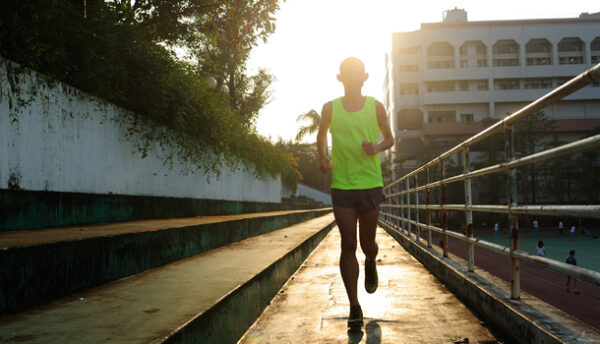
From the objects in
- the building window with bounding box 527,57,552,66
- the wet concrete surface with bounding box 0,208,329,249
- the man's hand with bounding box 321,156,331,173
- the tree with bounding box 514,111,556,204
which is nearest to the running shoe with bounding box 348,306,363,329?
the man's hand with bounding box 321,156,331,173

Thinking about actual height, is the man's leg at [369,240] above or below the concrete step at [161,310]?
above

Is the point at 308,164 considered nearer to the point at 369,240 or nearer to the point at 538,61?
the point at 538,61

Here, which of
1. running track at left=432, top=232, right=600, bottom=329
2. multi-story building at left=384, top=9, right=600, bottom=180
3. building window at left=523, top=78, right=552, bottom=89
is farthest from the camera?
building window at left=523, top=78, right=552, bottom=89

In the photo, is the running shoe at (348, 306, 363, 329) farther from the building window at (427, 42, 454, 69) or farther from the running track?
the building window at (427, 42, 454, 69)

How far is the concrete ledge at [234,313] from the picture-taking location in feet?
6.82

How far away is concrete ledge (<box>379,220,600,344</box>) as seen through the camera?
2246mm

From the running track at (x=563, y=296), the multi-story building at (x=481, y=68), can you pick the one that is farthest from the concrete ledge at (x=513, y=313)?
the multi-story building at (x=481, y=68)

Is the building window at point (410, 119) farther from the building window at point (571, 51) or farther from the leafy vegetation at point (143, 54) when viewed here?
the leafy vegetation at point (143, 54)

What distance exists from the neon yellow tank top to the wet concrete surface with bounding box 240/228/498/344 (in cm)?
96

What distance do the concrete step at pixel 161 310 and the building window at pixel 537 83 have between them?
68.5m

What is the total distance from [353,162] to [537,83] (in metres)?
69.0

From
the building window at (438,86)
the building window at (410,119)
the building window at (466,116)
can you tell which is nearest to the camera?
the building window at (410,119)

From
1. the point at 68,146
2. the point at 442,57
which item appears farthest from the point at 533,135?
the point at 68,146

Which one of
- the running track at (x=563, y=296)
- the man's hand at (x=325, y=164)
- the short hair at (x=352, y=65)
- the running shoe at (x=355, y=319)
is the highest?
the short hair at (x=352, y=65)
